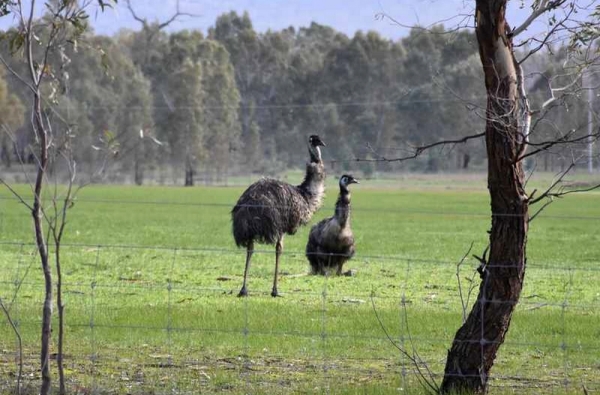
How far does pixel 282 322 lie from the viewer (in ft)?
40.7

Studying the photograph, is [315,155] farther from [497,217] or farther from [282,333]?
[497,217]

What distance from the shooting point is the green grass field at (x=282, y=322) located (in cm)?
923

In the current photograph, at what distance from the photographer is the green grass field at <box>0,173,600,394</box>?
9234 mm

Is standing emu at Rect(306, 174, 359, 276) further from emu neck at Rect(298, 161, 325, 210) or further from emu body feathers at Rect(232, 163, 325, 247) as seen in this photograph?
emu body feathers at Rect(232, 163, 325, 247)

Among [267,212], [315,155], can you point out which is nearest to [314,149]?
[315,155]

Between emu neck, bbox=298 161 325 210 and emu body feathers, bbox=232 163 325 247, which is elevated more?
emu neck, bbox=298 161 325 210

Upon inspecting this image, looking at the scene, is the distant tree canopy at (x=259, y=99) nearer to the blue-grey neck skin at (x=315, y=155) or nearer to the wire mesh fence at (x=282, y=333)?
the blue-grey neck skin at (x=315, y=155)

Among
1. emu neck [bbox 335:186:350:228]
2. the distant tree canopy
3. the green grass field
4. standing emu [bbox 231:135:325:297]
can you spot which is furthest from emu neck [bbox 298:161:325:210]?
the distant tree canopy

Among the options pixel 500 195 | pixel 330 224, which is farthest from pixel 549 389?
pixel 330 224

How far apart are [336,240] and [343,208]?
22.7 inches

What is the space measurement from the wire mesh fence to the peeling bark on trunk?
67cm

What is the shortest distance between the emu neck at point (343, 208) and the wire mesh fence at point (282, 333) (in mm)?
952

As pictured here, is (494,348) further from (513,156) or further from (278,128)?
(278,128)

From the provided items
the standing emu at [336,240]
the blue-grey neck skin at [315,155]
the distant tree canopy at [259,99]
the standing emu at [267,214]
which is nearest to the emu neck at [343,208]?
the standing emu at [336,240]
